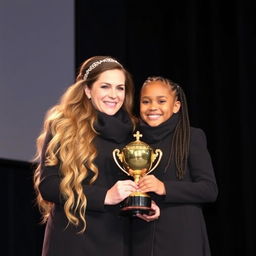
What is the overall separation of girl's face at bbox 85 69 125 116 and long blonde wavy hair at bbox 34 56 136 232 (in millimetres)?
27

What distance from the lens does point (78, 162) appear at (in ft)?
10.7

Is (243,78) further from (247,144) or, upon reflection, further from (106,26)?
(106,26)

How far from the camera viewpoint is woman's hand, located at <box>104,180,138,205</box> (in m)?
3.14

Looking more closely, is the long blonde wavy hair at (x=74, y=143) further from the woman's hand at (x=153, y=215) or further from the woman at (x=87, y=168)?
the woman's hand at (x=153, y=215)

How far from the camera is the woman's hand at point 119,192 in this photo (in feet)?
10.3

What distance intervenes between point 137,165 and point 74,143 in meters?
0.30

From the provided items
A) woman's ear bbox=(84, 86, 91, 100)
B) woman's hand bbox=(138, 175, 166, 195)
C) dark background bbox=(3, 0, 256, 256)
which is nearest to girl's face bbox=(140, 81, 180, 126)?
woman's ear bbox=(84, 86, 91, 100)

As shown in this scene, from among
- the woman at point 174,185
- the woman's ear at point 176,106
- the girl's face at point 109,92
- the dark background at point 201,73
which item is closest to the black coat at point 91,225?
the woman at point 174,185

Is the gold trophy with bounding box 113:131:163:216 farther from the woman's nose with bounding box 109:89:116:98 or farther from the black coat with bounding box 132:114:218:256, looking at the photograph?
the woman's nose with bounding box 109:89:116:98

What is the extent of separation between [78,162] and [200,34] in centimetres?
Answer: 276

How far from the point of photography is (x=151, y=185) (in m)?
3.19

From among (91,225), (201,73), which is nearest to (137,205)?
(91,225)

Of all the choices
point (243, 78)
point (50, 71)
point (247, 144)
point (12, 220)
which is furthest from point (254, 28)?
point (12, 220)

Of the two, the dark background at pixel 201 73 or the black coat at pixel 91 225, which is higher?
the dark background at pixel 201 73
